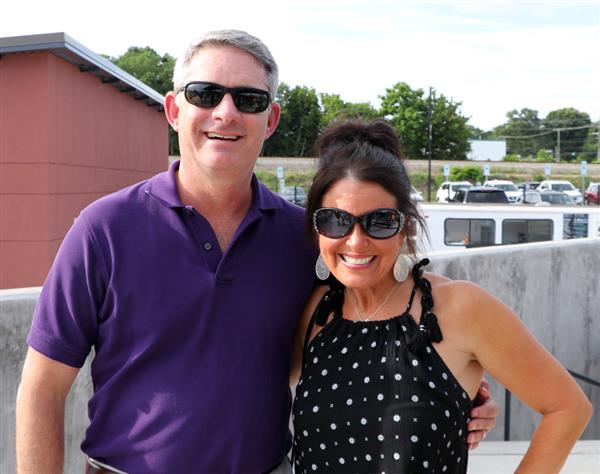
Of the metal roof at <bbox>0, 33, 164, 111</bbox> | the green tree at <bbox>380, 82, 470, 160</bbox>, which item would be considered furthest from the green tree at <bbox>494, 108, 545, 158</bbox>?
the metal roof at <bbox>0, 33, 164, 111</bbox>

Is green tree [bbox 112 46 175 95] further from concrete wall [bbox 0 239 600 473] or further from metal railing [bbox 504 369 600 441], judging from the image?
metal railing [bbox 504 369 600 441]

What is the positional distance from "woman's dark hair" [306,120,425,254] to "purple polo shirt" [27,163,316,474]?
449 millimetres

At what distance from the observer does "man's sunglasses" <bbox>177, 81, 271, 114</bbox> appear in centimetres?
267

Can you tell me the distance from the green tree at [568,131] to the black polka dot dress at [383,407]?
109040 mm

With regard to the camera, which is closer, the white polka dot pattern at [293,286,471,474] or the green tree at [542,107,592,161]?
the white polka dot pattern at [293,286,471,474]

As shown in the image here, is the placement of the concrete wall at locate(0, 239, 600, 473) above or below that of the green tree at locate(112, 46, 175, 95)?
below

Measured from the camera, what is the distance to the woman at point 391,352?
2447 mm

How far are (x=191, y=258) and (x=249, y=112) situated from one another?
22.5 inches

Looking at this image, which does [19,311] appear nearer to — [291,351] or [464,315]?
[291,351]

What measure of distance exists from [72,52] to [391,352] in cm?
969

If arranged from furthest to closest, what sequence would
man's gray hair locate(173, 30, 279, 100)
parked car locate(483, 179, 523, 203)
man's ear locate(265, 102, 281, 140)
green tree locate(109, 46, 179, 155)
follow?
green tree locate(109, 46, 179, 155)
parked car locate(483, 179, 523, 203)
man's ear locate(265, 102, 281, 140)
man's gray hair locate(173, 30, 279, 100)

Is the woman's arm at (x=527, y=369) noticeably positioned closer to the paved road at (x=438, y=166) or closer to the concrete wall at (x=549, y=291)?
the concrete wall at (x=549, y=291)

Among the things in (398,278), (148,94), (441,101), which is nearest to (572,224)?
(148,94)

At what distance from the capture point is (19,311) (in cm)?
352
